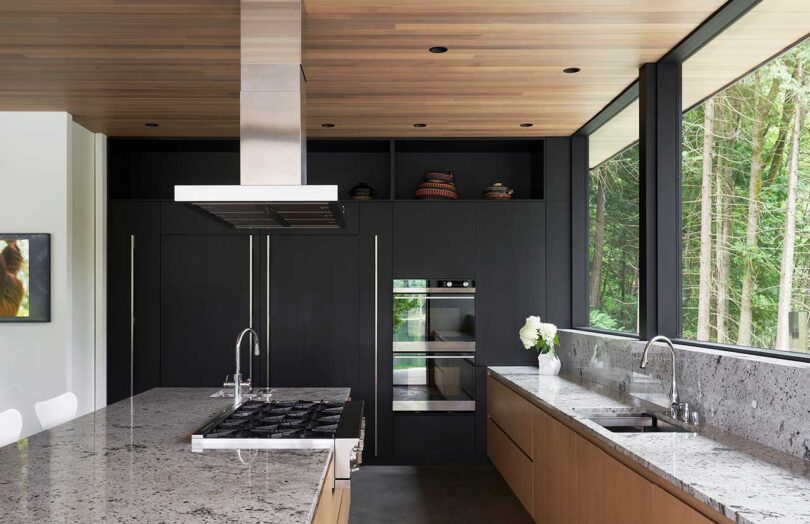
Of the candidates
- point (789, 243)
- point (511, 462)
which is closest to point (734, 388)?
point (789, 243)

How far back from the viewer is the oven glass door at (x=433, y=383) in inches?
216

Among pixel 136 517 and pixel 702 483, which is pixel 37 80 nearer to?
pixel 136 517

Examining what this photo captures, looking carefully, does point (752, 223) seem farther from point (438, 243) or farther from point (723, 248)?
point (438, 243)

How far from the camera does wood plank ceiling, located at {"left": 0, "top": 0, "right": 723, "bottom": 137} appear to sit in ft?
10.3

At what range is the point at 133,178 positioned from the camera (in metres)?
5.94

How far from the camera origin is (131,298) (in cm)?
548

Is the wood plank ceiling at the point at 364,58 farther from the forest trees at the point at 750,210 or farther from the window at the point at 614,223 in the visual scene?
the forest trees at the point at 750,210

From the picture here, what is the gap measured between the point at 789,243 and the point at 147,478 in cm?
241

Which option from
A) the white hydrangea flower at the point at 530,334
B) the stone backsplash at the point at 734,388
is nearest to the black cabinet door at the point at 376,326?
the white hydrangea flower at the point at 530,334

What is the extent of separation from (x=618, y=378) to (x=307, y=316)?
244 cm

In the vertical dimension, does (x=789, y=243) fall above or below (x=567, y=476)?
above

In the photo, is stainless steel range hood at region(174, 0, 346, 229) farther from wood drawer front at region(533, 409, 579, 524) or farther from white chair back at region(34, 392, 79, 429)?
wood drawer front at region(533, 409, 579, 524)

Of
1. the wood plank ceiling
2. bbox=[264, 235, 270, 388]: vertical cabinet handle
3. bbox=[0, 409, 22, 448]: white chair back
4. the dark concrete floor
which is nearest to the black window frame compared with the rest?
the wood plank ceiling

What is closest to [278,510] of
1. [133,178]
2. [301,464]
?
[301,464]
